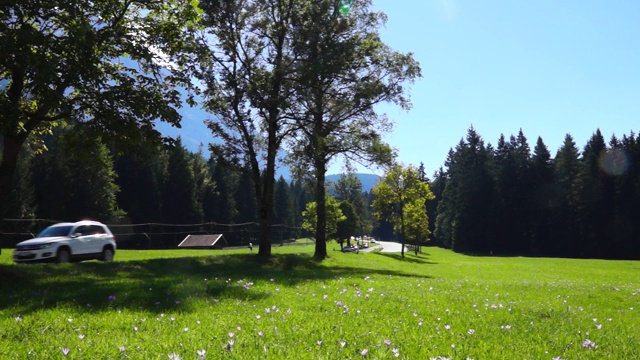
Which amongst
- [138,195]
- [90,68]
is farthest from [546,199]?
[90,68]

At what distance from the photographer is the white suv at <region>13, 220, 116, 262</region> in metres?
18.5

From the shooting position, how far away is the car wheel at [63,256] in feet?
62.6

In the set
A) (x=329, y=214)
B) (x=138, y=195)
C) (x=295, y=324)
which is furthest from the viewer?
(x=138, y=195)

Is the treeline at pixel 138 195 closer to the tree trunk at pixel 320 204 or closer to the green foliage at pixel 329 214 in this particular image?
the tree trunk at pixel 320 204

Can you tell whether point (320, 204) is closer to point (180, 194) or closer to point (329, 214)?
point (329, 214)

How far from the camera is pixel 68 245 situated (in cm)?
1947

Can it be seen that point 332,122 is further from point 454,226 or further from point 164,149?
point 454,226

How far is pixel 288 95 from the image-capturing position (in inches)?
917

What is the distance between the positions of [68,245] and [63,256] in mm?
490

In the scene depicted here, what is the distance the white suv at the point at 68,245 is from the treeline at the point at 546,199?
251 feet

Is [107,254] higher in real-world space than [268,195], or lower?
lower

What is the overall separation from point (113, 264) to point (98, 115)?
296 inches

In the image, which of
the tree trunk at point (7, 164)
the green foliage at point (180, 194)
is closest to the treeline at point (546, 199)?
the green foliage at point (180, 194)

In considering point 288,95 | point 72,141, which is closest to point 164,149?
point 72,141
